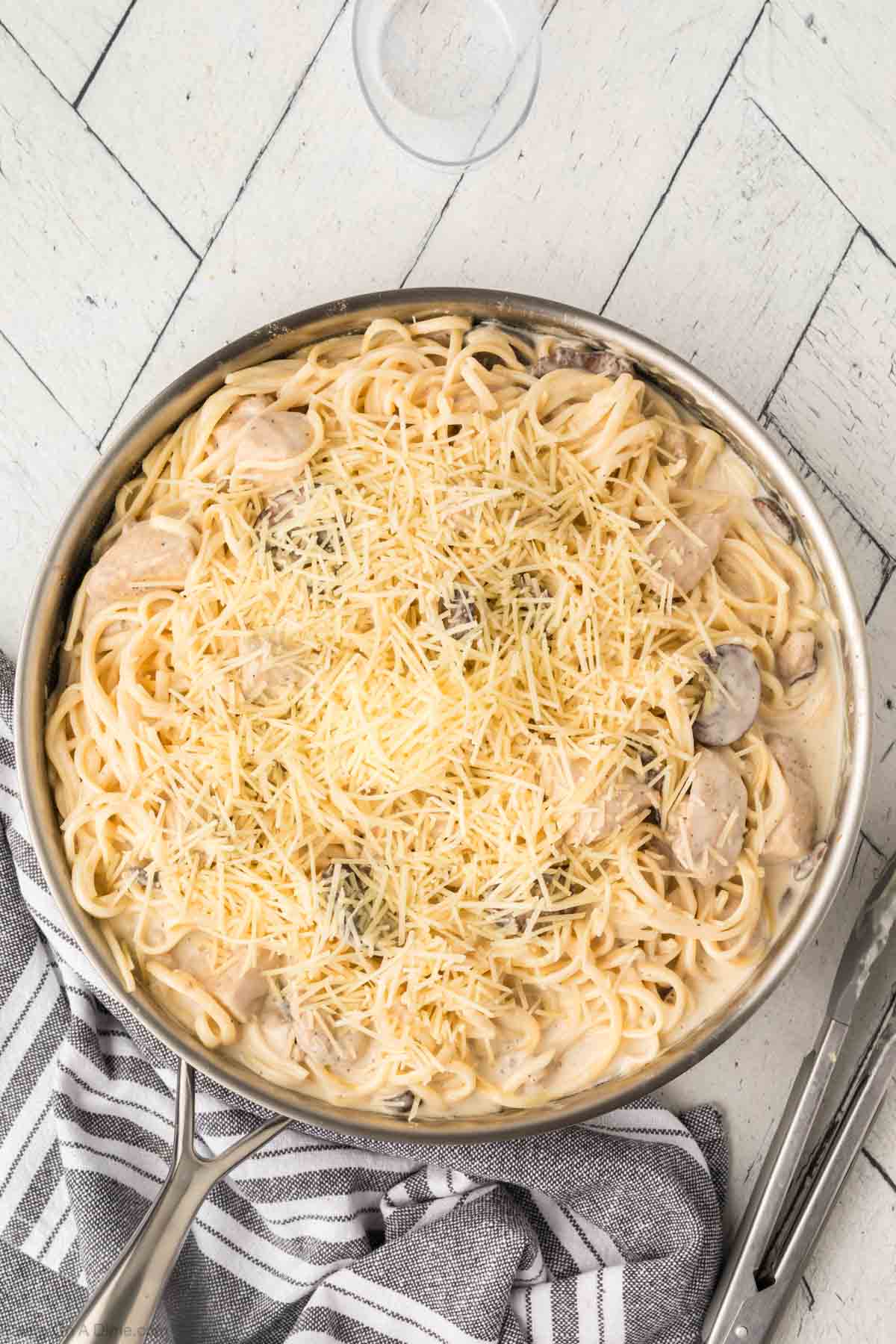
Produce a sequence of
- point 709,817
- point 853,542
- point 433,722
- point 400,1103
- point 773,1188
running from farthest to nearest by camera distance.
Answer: point 853,542, point 773,1188, point 400,1103, point 709,817, point 433,722

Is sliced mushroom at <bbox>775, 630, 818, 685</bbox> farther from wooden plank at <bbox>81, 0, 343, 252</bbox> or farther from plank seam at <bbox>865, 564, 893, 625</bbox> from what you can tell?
wooden plank at <bbox>81, 0, 343, 252</bbox>

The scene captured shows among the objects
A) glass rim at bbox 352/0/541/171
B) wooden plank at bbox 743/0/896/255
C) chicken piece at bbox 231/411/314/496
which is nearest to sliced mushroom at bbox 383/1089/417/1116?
chicken piece at bbox 231/411/314/496

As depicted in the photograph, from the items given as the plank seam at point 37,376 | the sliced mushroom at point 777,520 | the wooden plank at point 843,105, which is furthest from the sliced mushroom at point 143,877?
the wooden plank at point 843,105

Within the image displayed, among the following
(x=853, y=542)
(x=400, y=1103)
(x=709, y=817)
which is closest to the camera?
(x=709, y=817)

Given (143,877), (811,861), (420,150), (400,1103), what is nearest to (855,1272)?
(811,861)

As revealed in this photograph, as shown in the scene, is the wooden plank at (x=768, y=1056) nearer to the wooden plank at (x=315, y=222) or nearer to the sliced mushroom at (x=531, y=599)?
the sliced mushroom at (x=531, y=599)

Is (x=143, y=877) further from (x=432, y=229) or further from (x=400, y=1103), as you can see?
(x=432, y=229)

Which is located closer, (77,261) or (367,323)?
(367,323)

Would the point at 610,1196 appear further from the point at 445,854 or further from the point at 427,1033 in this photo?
the point at 445,854
